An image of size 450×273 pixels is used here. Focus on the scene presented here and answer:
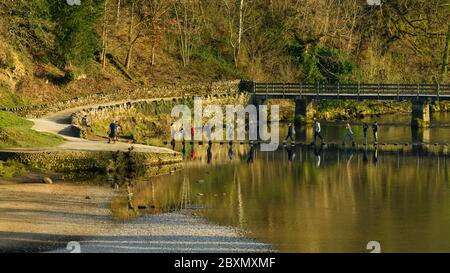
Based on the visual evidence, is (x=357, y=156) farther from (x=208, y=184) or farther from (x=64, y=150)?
(x=64, y=150)

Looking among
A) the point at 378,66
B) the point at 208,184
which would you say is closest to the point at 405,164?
the point at 208,184

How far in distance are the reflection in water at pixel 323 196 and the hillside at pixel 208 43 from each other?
2130 centimetres

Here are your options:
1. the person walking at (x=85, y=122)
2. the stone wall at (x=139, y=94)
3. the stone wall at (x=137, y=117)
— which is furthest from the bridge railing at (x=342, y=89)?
the person walking at (x=85, y=122)

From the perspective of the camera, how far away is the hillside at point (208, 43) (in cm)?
7431

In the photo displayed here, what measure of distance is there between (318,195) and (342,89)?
3897cm

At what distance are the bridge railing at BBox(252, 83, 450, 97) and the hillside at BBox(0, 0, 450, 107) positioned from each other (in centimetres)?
860

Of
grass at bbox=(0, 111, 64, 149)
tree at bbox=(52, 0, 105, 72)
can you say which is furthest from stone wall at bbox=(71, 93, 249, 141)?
tree at bbox=(52, 0, 105, 72)

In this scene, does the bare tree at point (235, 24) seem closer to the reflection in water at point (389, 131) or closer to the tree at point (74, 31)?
the reflection in water at point (389, 131)

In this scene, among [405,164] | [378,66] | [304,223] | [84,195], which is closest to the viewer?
[304,223]

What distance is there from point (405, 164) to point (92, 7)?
32.3 metres

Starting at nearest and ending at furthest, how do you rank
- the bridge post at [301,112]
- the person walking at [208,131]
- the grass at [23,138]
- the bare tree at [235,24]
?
the grass at [23,138]
the person walking at [208,131]
the bridge post at [301,112]
the bare tree at [235,24]

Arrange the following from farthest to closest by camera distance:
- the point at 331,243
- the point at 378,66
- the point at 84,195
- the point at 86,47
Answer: the point at 378,66, the point at 86,47, the point at 84,195, the point at 331,243

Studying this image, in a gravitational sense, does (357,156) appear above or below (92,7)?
below
